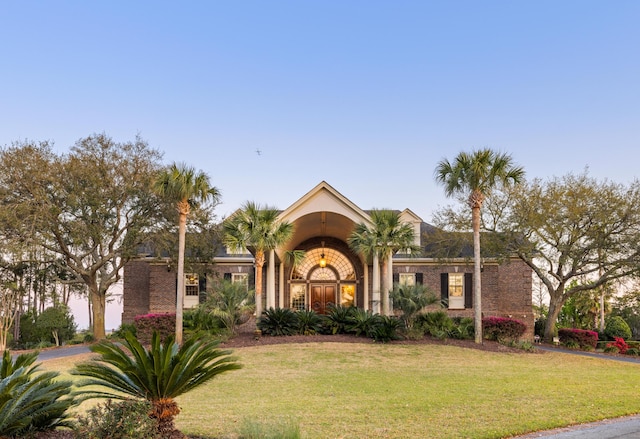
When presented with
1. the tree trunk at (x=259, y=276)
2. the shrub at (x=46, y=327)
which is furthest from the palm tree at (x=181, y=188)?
the shrub at (x=46, y=327)

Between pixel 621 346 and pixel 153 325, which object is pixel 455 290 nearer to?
pixel 621 346

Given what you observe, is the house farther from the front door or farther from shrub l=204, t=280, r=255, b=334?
shrub l=204, t=280, r=255, b=334

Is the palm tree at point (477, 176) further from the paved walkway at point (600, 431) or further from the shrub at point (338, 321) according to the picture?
the paved walkway at point (600, 431)

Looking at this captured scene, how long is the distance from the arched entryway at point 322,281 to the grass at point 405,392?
11160mm

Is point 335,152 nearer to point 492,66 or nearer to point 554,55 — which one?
point 492,66

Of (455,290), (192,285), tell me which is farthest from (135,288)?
(455,290)

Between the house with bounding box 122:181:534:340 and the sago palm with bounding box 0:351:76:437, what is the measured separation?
887 inches

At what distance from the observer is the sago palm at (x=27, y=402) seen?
5930 millimetres

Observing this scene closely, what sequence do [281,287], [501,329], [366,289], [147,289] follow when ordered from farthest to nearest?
[147,289] → [366,289] → [281,287] → [501,329]

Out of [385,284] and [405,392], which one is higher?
[385,284]

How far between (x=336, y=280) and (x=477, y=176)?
1198 cm

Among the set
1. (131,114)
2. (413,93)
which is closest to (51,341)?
(131,114)

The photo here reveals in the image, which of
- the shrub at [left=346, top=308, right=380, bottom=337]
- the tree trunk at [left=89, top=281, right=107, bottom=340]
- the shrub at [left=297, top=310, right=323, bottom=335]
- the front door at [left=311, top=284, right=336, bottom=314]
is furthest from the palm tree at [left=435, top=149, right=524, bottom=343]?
the tree trunk at [left=89, top=281, right=107, bottom=340]

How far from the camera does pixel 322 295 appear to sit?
30.9 m
